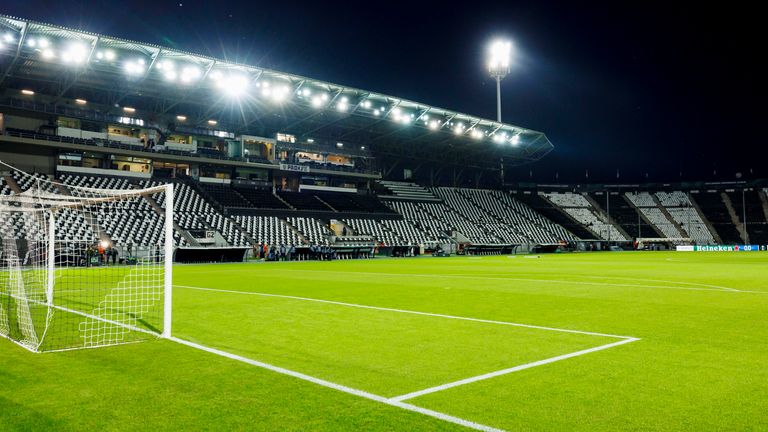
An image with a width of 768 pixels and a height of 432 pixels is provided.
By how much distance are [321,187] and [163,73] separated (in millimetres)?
23497

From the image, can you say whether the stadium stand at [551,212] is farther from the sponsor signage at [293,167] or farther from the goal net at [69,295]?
the goal net at [69,295]

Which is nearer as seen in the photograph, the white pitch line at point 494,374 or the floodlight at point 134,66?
the white pitch line at point 494,374

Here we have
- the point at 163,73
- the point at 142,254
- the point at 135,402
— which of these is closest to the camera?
the point at 135,402

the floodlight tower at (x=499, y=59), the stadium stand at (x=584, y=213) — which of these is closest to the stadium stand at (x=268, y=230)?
the floodlight tower at (x=499, y=59)

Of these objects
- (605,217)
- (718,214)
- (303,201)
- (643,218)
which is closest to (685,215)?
(718,214)

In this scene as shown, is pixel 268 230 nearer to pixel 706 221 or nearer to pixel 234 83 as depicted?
pixel 234 83

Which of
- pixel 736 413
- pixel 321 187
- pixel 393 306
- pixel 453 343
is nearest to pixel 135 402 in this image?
pixel 453 343

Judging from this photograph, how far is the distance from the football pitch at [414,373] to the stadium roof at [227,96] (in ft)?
102

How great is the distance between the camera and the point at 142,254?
34.5 m

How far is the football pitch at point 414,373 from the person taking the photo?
4363mm

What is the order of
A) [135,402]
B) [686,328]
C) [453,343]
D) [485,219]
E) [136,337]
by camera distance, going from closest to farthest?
[135,402], [453,343], [136,337], [686,328], [485,219]

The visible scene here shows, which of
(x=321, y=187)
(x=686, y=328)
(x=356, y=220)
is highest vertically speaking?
(x=321, y=187)

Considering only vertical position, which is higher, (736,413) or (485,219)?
(485,219)

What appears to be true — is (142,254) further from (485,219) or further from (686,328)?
(485,219)
